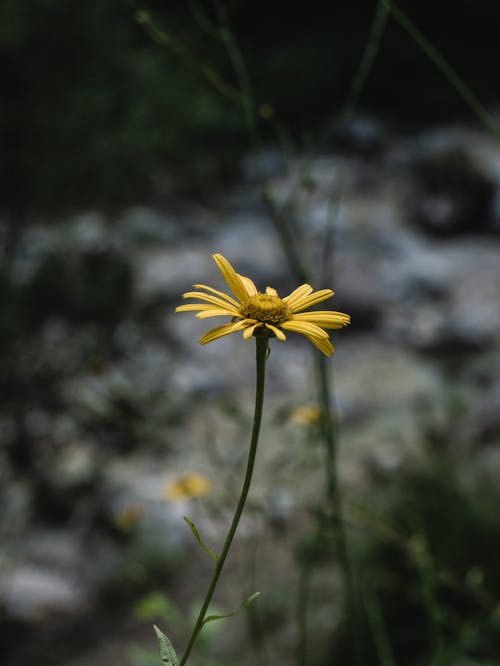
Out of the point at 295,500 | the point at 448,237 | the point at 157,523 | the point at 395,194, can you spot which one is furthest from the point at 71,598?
the point at 395,194

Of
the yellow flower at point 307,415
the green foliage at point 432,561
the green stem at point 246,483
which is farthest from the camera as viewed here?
the green foliage at point 432,561

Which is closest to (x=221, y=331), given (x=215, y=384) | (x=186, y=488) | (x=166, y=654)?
(x=166, y=654)

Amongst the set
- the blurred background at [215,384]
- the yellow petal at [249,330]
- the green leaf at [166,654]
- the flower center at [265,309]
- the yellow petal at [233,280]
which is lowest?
the green leaf at [166,654]

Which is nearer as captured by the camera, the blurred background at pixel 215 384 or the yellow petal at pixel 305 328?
the yellow petal at pixel 305 328

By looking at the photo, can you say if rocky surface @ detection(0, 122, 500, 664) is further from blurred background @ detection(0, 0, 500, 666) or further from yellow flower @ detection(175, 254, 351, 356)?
yellow flower @ detection(175, 254, 351, 356)

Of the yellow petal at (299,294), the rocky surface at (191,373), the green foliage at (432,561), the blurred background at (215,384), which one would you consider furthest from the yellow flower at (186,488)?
the yellow petal at (299,294)

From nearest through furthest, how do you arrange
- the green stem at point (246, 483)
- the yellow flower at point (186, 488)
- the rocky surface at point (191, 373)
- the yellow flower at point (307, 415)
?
1. the green stem at point (246, 483)
2. the yellow flower at point (307, 415)
3. the yellow flower at point (186, 488)
4. the rocky surface at point (191, 373)

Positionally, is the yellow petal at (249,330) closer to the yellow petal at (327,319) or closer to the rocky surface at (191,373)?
the yellow petal at (327,319)
